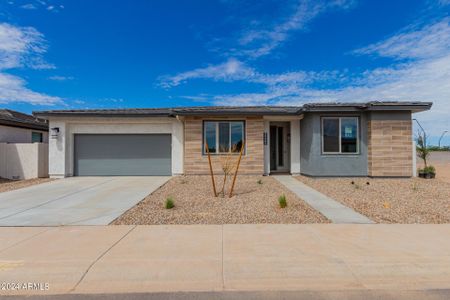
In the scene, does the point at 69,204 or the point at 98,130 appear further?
the point at 98,130

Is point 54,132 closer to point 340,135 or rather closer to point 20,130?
point 20,130

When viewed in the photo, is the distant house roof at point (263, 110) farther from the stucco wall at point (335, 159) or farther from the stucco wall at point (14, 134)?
the stucco wall at point (14, 134)

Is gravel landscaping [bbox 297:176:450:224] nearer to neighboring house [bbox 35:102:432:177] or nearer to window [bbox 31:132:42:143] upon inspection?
neighboring house [bbox 35:102:432:177]

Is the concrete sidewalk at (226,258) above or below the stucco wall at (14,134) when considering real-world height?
below

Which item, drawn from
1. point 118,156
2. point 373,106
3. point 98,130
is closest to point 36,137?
point 98,130

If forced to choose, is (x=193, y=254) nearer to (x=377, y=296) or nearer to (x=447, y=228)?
(x=377, y=296)

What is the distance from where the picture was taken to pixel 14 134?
14281 millimetres

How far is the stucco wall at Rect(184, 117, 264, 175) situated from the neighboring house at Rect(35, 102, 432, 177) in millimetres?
49

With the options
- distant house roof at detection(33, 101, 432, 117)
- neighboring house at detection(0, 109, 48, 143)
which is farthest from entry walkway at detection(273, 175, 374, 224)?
neighboring house at detection(0, 109, 48, 143)

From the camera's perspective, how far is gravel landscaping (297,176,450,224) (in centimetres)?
564

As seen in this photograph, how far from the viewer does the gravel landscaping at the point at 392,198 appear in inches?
222

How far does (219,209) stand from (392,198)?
5.28 m

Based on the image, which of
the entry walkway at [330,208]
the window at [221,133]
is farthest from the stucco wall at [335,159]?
the window at [221,133]

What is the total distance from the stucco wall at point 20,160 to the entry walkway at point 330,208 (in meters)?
12.3
